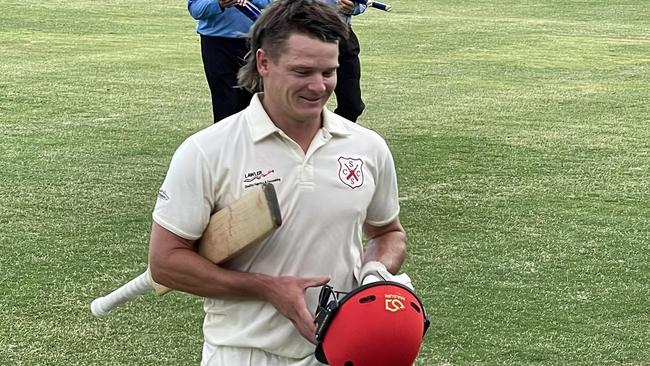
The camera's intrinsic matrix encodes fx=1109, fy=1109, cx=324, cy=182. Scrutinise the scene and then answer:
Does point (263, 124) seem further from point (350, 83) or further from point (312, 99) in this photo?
point (350, 83)

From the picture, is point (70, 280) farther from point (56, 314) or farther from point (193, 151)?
point (193, 151)

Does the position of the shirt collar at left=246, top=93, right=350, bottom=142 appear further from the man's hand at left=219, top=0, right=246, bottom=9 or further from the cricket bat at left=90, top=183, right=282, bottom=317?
the man's hand at left=219, top=0, right=246, bottom=9

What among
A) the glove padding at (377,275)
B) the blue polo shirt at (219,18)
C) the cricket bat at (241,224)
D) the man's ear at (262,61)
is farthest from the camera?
the blue polo shirt at (219,18)

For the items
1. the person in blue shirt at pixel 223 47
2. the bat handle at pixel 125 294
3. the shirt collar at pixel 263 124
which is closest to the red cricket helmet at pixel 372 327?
the shirt collar at pixel 263 124

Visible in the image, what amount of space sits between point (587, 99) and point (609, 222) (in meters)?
5.96

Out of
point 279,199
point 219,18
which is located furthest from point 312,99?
point 219,18

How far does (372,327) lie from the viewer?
118 inches

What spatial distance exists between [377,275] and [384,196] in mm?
408

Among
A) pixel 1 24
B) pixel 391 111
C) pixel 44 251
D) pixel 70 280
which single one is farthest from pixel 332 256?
pixel 1 24

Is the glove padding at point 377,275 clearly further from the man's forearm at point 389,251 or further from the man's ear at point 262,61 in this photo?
the man's ear at point 262,61

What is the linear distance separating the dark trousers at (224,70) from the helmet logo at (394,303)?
506 cm

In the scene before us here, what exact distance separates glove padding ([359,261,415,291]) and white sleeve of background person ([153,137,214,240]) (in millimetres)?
520

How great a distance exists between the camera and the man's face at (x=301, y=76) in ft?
11.0

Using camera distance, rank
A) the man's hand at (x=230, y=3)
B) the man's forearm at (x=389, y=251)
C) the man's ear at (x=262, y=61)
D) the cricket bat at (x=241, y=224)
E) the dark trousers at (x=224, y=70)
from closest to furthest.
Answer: the cricket bat at (x=241, y=224) < the man's ear at (x=262, y=61) < the man's forearm at (x=389, y=251) < the man's hand at (x=230, y=3) < the dark trousers at (x=224, y=70)
